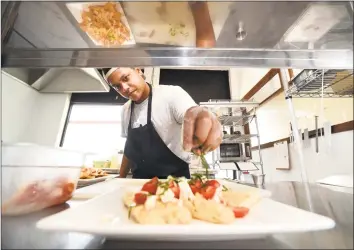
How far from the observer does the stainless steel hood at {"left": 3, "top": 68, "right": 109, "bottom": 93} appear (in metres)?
0.53

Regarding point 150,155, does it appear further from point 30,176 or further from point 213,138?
point 30,176

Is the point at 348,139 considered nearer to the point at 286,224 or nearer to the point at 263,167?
the point at 286,224

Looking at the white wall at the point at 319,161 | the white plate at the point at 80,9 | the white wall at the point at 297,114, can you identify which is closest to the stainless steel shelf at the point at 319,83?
the white wall at the point at 297,114

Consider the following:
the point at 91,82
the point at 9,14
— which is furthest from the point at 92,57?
the point at 9,14

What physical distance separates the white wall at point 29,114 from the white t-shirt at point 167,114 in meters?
0.19

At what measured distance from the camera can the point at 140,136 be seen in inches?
28.1

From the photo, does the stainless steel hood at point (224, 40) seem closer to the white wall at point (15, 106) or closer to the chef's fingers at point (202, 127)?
the white wall at point (15, 106)

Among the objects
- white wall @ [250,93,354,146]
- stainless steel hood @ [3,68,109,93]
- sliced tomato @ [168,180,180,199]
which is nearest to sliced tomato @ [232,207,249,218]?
sliced tomato @ [168,180,180,199]

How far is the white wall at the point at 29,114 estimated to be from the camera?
475 millimetres

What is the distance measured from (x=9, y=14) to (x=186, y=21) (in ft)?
1.44

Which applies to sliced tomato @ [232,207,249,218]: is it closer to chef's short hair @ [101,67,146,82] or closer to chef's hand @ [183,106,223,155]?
chef's hand @ [183,106,223,155]

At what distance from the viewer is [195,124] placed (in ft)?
2.17

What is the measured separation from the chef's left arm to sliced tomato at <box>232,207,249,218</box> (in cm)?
27

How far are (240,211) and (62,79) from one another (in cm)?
51
